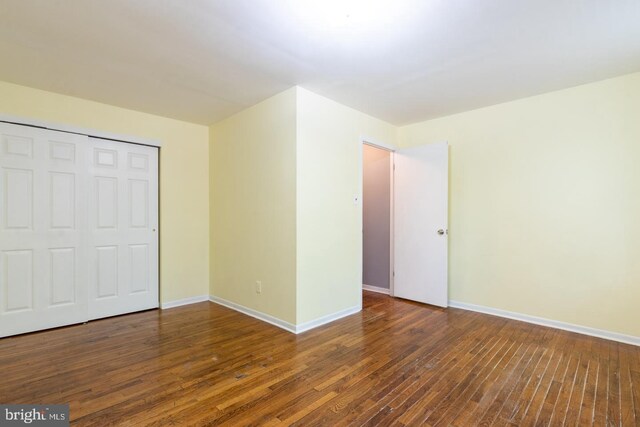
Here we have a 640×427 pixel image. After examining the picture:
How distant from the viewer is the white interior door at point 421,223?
391cm

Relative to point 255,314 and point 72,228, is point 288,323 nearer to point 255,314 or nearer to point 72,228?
point 255,314

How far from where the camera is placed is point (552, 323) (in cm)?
325

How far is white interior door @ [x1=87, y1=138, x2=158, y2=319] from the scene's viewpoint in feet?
11.6

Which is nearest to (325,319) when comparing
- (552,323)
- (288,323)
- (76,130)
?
(288,323)

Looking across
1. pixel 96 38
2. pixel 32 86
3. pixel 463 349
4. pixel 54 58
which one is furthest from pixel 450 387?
pixel 32 86

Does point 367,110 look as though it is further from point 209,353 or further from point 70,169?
point 70,169

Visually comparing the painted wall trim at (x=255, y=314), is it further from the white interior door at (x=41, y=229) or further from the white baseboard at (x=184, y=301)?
the white interior door at (x=41, y=229)

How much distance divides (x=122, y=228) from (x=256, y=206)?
1.67 metres

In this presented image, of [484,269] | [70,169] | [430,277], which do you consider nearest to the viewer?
[70,169]

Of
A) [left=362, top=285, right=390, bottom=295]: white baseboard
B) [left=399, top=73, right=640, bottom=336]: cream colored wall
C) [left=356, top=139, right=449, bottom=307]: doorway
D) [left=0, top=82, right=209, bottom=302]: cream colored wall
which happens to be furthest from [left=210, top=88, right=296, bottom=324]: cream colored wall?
[left=399, top=73, right=640, bottom=336]: cream colored wall

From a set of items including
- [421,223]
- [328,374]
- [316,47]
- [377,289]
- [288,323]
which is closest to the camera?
[328,374]

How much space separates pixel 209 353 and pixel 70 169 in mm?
2542

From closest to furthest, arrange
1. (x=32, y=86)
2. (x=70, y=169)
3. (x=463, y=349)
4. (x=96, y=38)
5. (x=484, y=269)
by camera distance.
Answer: (x=96, y=38) → (x=463, y=349) → (x=32, y=86) → (x=70, y=169) → (x=484, y=269)

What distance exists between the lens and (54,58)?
253 centimetres
